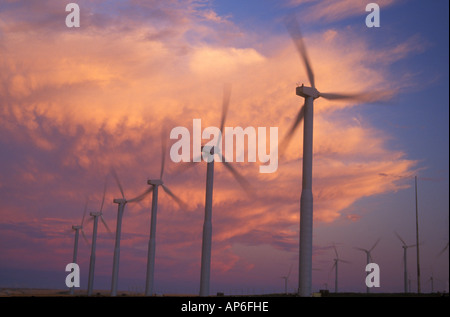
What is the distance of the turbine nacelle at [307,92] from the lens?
74000mm

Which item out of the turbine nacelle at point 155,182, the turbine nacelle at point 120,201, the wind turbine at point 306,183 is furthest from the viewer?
the turbine nacelle at point 120,201

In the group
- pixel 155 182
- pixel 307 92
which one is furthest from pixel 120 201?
pixel 307 92

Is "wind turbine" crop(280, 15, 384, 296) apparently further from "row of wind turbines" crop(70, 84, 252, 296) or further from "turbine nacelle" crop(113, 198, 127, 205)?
"turbine nacelle" crop(113, 198, 127, 205)

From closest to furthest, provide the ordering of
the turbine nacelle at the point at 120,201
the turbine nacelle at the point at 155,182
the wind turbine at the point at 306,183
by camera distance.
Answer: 1. the wind turbine at the point at 306,183
2. the turbine nacelle at the point at 155,182
3. the turbine nacelle at the point at 120,201

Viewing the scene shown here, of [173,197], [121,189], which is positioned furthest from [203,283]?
[121,189]

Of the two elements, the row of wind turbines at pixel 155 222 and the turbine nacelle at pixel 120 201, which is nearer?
the row of wind turbines at pixel 155 222

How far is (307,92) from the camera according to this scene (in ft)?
243

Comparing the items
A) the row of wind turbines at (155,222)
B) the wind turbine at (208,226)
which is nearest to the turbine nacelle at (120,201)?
the row of wind turbines at (155,222)

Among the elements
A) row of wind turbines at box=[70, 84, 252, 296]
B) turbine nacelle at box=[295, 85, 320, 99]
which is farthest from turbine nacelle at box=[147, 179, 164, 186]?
turbine nacelle at box=[295, 85, 320, 99]

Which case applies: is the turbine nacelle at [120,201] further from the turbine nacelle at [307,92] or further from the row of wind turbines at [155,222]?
the turbine nacelle at [307,92]

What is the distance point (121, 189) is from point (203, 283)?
6138cm

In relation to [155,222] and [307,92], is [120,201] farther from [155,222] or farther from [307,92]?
[307,92]
